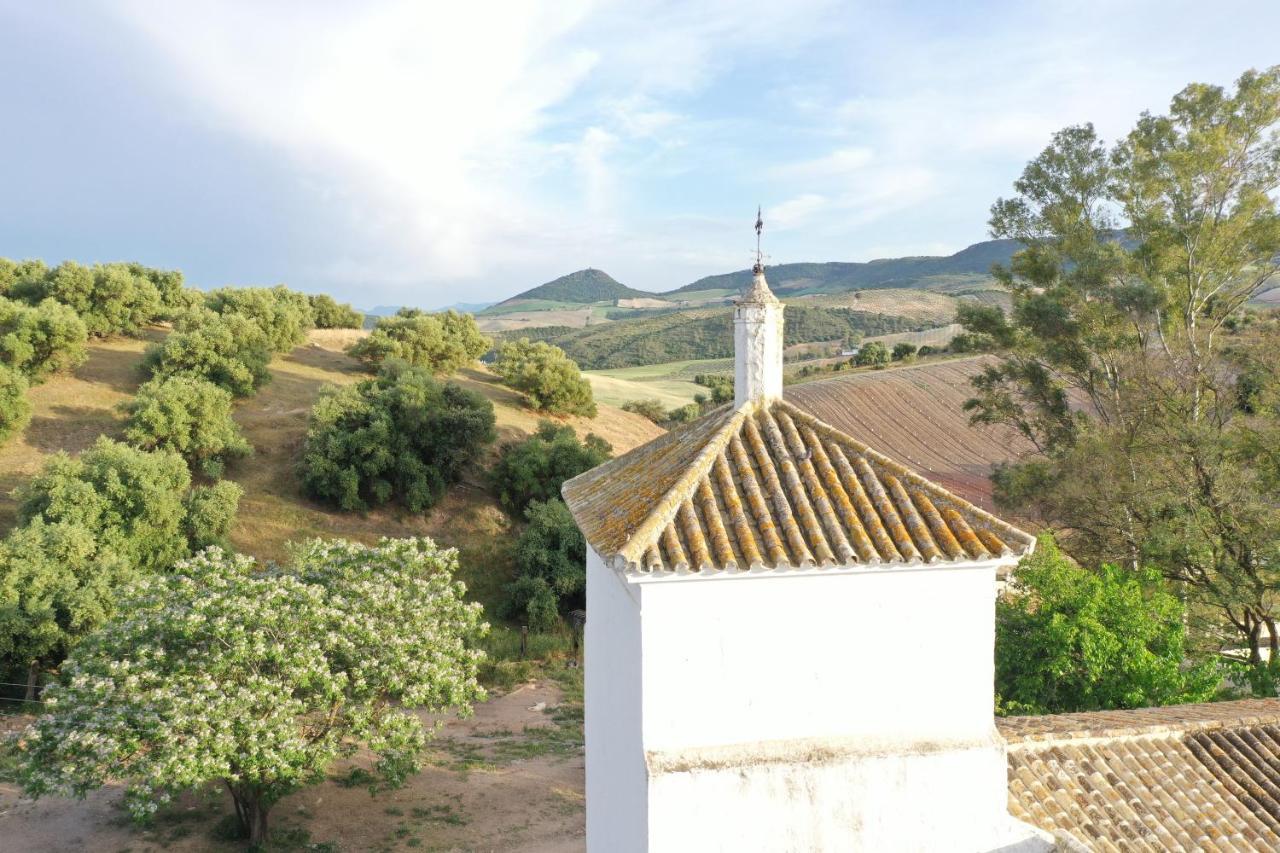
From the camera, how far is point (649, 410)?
45.4 meters

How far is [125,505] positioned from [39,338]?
1191cm

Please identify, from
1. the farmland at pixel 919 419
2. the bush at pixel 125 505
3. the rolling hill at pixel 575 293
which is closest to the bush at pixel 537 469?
the bush at pixel 125 505

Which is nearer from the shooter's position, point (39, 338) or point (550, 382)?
point (39, 338)

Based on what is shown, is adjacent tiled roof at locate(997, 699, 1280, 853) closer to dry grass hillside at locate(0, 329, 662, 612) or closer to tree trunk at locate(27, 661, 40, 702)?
tree trunk at locate(27, 661, 40, 702)

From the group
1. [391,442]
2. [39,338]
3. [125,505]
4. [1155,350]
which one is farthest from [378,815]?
[39,338]

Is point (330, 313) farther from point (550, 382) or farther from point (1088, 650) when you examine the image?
point (1088, 650)

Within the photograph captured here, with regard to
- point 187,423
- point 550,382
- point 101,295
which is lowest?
point 187,423

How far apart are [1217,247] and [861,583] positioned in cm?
1988

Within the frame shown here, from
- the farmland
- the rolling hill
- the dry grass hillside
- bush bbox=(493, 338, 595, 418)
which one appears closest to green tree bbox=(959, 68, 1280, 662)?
the farmland

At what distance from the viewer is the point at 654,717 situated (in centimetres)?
571

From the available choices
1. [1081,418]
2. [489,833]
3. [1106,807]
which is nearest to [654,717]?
[1106,807]

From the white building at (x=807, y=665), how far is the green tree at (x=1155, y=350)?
42.2ft

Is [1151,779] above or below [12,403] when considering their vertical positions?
below

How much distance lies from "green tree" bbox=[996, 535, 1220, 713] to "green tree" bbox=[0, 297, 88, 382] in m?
31.5
